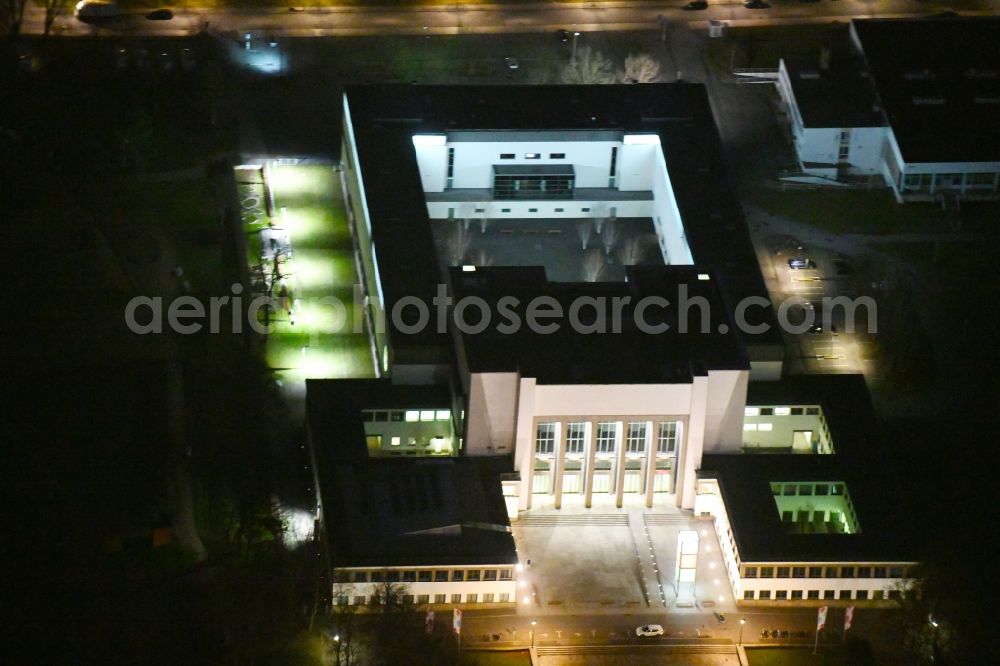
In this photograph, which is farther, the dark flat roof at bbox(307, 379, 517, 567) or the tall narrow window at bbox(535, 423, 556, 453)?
the tall narrow window at bbox(535, 423, 556, 453)

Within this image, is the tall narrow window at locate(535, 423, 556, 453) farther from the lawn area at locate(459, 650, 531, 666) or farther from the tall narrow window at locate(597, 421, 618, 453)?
the lawn area at locate(459, 650, 531, 666)

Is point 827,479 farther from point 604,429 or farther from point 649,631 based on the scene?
point 649,631

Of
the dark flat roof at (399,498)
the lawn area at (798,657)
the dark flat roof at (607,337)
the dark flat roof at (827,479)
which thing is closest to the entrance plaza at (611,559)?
the dark flat roof at (827,479)

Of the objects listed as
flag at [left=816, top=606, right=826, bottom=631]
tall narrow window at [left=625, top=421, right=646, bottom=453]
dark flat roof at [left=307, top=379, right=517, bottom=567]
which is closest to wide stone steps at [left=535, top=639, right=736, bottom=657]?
flag at [left=816, top=606, right=826, bottom=631]

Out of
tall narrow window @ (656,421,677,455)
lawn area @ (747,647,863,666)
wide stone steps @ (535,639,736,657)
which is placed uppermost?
tall narrow window @ (656,421,677,455)

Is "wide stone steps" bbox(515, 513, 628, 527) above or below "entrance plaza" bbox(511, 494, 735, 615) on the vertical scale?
above

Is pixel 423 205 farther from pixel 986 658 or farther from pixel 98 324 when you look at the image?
pixel 986 658
